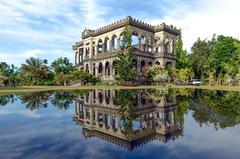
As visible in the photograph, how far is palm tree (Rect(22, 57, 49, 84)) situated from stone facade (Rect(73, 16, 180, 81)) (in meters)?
11.9

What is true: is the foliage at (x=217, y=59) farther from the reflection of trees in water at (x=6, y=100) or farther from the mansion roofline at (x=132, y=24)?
the reflection of trees in water at (x=6, y=100)

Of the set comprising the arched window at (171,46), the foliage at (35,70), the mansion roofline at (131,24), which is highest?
the mansion roofline at (131,24)

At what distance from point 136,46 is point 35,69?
27509mm

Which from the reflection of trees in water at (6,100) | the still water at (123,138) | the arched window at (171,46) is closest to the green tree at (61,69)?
the arched window at (171,46)

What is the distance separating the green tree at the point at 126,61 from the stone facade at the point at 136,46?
11.0 feet

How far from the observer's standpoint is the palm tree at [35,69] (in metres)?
63.5

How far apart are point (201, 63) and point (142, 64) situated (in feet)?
80.1

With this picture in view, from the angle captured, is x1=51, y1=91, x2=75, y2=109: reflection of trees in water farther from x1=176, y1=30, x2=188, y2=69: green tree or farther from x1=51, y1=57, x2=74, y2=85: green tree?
x1=176, y1=30, x2=188, y2=69: green tree

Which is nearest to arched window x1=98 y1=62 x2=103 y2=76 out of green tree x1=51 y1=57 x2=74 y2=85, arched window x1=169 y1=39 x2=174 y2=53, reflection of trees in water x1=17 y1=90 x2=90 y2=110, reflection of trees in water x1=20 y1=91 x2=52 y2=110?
green tree x1=51 y1=57 x2=74 y2=85

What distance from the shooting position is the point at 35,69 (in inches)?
2504

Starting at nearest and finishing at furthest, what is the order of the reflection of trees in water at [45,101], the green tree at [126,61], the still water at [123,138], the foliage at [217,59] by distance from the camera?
the still water at [123,138], the reflection of trees in water at [45,101], the green tree at [126,61], the foliage at [217,59]

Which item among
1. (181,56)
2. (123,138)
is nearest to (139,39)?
(181,56)

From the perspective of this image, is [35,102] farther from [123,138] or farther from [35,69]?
[35,69]

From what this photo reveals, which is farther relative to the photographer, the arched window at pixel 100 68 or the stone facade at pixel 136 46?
the arched window at pixel 100 68
